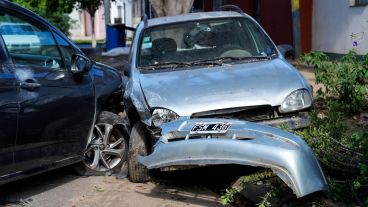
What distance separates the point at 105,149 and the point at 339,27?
8.59m

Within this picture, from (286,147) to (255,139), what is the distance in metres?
0.26

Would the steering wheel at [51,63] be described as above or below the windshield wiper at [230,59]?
above

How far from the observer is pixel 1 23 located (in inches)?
209

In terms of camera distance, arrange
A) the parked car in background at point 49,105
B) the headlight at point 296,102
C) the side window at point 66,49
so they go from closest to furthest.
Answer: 1. the parked car in background at point 49,105
2. the headlight at point 296,102
3. the side window at point 66,49

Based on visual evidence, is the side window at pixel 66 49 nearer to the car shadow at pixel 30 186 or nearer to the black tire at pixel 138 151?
the black tire at pixel 138 151

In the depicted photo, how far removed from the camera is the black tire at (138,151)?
19.3 ft

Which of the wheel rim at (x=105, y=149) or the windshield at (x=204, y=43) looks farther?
the windshield at (x=204, y=43)

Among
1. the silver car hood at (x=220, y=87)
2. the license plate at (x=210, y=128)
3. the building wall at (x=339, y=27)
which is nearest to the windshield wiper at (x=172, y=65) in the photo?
the silver car hood at (x=220, y=87)

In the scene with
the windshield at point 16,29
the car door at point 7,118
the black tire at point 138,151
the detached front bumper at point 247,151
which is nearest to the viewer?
the detached front bumper at point 247,151

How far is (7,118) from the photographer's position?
498 centimetres

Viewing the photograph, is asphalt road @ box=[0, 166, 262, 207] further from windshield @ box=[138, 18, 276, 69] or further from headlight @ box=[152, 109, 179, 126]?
windshield @ box=[138, 18, 276, 69]

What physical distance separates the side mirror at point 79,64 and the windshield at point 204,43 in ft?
2.59

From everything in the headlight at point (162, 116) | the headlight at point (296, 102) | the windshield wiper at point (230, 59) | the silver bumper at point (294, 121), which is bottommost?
the silver bumper at point (294, 121)

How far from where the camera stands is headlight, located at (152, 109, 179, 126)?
544 centimetres
